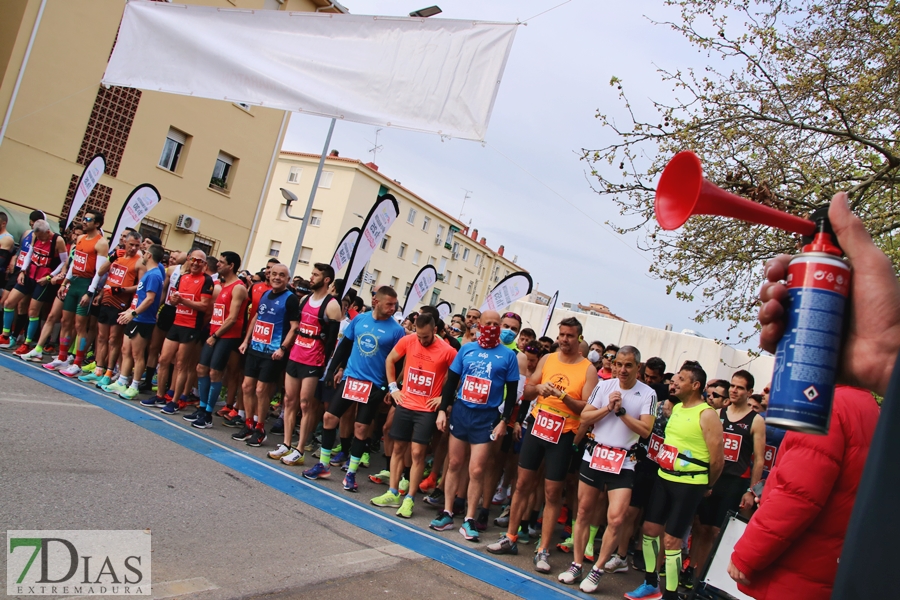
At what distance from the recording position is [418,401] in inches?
280

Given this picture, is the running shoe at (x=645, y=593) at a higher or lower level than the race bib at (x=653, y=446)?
lower

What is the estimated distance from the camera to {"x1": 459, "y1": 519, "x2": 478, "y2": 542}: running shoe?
6.41 metres

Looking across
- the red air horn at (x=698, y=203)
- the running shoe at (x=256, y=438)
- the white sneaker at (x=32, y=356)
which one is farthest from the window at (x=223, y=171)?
the red air horn at (x=698, y=203)

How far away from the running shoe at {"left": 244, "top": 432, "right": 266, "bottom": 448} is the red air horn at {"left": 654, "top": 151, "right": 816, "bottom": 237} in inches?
285

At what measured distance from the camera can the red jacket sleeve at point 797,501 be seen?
2305 mm

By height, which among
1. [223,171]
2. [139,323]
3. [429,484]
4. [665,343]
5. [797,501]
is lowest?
[429,484]

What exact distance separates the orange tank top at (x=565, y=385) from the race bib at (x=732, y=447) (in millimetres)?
1714

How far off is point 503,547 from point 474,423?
1.26 meters

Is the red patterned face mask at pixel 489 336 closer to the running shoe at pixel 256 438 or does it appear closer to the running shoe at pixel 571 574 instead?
the running shoe at pixel 571 574

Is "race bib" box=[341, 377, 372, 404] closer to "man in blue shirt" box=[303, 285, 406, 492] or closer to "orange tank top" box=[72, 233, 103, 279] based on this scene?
"man in blue shirt" box=[303, 285, 406, 492]

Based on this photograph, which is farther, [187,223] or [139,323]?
[187,223]

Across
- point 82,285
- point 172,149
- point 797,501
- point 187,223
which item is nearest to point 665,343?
point 187,223

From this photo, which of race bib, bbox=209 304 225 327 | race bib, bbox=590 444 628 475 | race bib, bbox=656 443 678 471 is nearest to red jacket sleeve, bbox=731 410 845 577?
race bib, bbox=590 444 628 475

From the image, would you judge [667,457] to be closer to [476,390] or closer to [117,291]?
[476,390]
